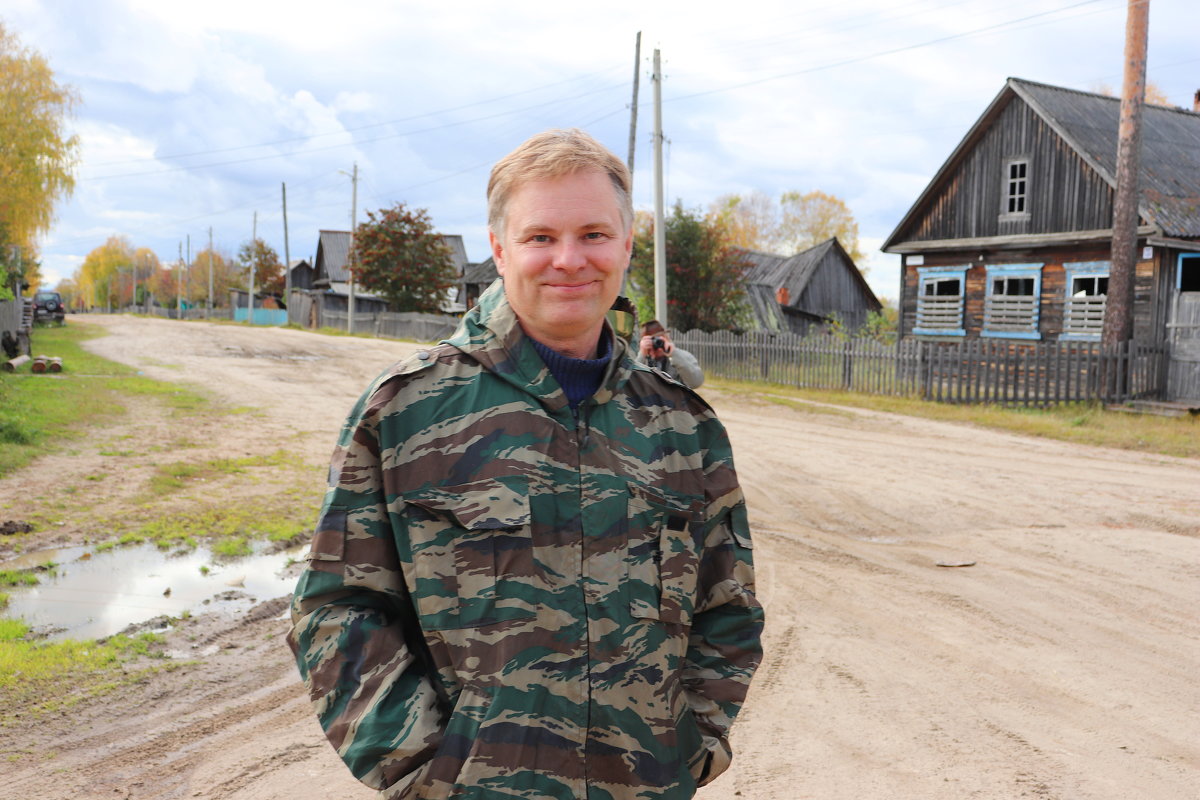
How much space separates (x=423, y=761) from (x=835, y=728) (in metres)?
3.30

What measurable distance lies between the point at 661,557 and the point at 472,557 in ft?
1.29

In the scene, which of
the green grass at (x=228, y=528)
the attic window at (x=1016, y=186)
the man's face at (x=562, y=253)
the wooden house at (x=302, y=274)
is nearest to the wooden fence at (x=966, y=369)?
the attic window at (x=1016, y=186)

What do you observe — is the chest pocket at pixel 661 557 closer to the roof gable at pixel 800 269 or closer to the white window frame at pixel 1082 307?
the white window frame at pixel 1082 307

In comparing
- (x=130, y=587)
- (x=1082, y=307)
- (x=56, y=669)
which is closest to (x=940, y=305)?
(x=1082, y=307)

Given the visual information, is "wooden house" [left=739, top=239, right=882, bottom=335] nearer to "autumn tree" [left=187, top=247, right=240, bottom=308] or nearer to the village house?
the village house

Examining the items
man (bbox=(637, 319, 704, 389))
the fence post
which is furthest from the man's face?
the fence post

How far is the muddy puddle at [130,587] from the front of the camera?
19.0 feet

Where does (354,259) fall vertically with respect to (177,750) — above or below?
above

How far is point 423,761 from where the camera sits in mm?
1667

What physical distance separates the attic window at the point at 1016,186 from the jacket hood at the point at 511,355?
23.2 metres

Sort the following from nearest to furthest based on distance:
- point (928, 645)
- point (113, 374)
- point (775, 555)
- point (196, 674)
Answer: point (196, 674) → point (928, 645) → point (775, 555) → point (113, 374)

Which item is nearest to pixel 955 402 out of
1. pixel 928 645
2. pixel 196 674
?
pixel 928 645

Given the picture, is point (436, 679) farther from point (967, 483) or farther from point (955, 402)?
point (955, 402)

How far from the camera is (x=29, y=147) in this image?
23578 mm
